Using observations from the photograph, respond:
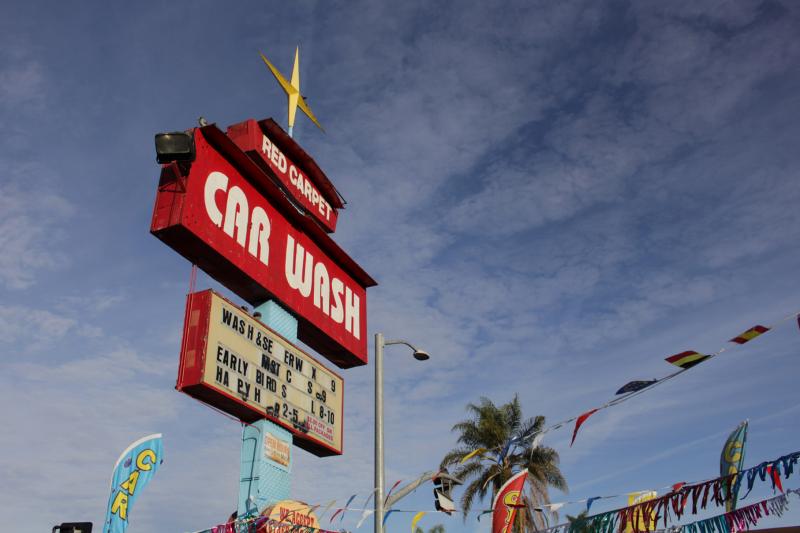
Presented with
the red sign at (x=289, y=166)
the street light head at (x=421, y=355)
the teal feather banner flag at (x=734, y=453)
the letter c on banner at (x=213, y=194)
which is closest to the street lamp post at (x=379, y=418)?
the street light head at (x=421, y=355)

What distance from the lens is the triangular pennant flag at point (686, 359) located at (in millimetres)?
11304

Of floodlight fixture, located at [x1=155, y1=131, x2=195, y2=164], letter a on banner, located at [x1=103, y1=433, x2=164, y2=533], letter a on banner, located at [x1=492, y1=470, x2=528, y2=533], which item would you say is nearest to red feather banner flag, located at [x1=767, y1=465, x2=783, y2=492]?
letter a on banner, located at [x1=492, y1=470, x2=528, y2=533]

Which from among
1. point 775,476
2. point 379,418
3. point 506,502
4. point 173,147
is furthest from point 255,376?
point 775,476

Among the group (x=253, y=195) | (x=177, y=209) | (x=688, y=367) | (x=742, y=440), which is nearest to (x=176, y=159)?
(x=177, y=209)

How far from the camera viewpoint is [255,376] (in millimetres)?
Result: 14844


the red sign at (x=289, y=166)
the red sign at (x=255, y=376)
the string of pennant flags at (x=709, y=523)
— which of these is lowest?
the string of pennant flags at (x=709, y=523)

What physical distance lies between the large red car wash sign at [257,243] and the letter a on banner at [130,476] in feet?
15.5

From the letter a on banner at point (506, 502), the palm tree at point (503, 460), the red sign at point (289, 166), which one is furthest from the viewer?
the palm tree at point (503, 460)

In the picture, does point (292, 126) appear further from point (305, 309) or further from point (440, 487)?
point (440, 487)

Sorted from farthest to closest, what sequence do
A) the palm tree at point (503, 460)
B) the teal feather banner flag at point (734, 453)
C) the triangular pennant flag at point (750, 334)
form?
the palm tree at point (503, 460) < the teal feather banner flag at point (734, 453) < the triangular pennant flag at point (750, 334)

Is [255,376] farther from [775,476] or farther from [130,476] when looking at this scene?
[775,476]

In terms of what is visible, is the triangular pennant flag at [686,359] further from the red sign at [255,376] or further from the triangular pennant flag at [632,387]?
the red sign at [255,376]

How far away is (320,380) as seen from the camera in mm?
17656

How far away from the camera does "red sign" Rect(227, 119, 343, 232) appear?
17.8m
